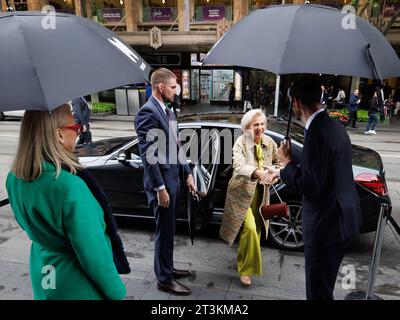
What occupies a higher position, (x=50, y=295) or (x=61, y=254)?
(x=61, y=254)

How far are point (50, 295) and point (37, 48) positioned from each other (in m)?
1.16

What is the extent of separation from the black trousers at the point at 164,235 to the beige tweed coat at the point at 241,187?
588 millimetres

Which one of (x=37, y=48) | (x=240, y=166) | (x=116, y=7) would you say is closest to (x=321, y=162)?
(x=240, y=166)

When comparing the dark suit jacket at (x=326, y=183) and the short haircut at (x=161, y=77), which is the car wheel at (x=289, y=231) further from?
the short haircut at (x=161, y=77)

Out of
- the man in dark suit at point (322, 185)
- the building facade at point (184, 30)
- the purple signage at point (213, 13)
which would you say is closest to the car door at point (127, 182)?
the man in dark suit at point (322, 185)

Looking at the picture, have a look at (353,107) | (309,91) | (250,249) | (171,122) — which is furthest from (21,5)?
(309,91)

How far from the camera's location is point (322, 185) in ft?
7.14

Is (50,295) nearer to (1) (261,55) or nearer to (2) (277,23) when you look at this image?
(1) (261,55)

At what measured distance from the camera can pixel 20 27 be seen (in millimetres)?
1431

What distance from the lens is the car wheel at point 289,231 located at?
13.6 ft

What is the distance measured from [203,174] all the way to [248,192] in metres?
0.72

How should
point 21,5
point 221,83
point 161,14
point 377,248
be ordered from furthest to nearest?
point 221,83
point 21,5
point 161,14
point 377,248

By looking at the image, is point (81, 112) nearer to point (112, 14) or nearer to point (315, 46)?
point (315, 46)
